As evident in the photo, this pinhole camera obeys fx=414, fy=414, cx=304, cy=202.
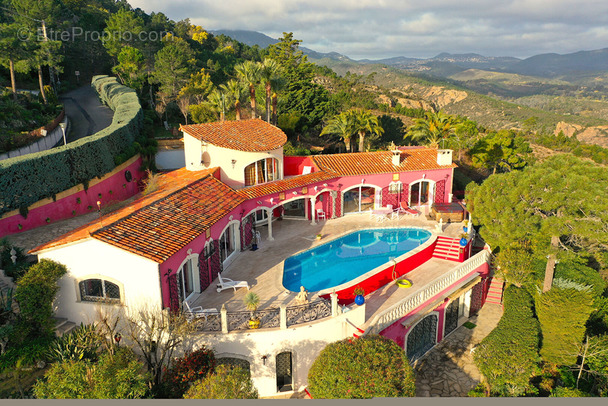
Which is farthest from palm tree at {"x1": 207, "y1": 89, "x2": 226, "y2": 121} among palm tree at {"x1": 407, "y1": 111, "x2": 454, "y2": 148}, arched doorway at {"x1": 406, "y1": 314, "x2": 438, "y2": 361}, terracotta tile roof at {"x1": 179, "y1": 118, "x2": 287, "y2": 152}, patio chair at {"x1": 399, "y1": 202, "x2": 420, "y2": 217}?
arched doorway at {"x1": 406, "y1": 314, "x2": 438, "y2": 361}

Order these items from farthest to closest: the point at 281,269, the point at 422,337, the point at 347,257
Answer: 1. the point at 347,257
2. the point at 281,269
3. the point at 422,337

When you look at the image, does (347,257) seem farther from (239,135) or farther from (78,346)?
(78,346)

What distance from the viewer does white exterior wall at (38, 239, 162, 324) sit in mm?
15883

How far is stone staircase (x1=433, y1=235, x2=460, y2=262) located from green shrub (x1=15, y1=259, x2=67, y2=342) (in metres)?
20.6

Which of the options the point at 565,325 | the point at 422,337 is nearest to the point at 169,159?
the point at 422,337

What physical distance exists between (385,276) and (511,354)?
22.3 ft

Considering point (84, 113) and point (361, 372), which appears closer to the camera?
point (361, 372)

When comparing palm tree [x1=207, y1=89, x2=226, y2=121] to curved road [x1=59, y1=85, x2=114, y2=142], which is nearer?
palm tree [x1=207, y1=89, x2=226, y2=121]

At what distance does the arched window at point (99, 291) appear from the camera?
16.6 m

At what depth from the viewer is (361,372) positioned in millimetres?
13594

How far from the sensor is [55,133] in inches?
1490

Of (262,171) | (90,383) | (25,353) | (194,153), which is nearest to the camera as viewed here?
(90,383)

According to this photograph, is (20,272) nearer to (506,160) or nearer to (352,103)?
(506,160)

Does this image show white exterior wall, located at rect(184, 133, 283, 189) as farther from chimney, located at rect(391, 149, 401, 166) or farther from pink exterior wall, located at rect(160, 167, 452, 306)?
chimney, located at rect(391, 149, 401, 166)
